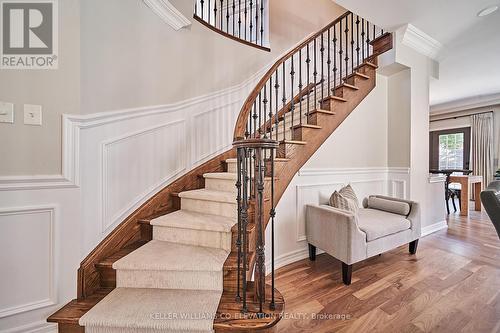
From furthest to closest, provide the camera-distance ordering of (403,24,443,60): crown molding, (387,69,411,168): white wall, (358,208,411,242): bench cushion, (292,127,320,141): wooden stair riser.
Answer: (387,69,411,168): white wall, (403,24,443,60): crown molding, (292,127,320,141): wooden stair riser, (358,208,411,242): bench cushion

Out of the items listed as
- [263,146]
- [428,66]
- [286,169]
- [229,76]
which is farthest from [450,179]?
[263,146]

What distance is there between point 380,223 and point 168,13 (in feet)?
9.41

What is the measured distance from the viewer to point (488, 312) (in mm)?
1609

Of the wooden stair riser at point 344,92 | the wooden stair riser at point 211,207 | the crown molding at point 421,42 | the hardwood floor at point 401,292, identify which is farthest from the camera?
the crown molding at point 421,42

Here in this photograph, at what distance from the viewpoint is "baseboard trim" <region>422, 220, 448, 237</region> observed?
10.6ft

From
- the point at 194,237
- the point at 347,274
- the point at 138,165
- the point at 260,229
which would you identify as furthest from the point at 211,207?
the point at 347,274

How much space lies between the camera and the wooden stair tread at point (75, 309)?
118cm

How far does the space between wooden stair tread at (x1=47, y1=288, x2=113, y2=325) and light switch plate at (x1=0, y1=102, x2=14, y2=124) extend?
3.66 feet

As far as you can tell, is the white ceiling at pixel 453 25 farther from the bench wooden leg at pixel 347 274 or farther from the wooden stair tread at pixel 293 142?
the bench wooden leg at pixel 347 274

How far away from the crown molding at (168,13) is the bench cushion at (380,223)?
2.62 metres

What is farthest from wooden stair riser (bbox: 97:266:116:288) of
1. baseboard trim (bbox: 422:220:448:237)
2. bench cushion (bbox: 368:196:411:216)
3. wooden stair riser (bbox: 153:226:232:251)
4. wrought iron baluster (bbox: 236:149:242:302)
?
baseboard trim (bbox: 422:220:448:237)

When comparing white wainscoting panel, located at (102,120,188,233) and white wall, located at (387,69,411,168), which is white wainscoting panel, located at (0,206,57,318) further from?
white wall, located at (387,69,411,168)

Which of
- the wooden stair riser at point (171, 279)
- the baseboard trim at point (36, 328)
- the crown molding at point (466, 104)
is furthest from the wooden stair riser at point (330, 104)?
the crown molding at point (466, 104)

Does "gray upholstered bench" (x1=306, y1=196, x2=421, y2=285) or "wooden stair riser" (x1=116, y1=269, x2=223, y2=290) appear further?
"gray upholstered bench" (x1=306, y1=196, x2=421, y2=285)
